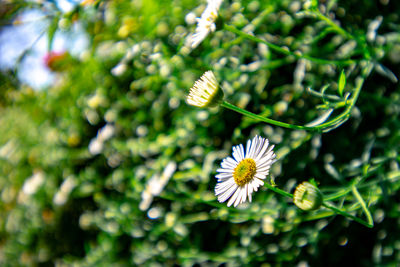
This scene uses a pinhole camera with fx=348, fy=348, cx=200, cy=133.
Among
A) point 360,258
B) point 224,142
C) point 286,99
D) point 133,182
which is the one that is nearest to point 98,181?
point 133,182

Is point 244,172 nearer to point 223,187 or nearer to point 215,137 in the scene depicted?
point 223,187

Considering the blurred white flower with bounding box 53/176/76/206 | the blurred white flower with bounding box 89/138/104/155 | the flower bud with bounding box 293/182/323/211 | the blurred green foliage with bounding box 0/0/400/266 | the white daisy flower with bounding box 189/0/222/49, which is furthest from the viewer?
the blurred white flower with bounding box 53/176/76/206

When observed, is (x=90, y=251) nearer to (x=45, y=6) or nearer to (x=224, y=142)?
(x=224, y=142)

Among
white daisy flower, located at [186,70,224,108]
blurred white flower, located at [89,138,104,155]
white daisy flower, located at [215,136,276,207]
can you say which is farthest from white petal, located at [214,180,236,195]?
blurred white flower, located at [89,138,104,155]

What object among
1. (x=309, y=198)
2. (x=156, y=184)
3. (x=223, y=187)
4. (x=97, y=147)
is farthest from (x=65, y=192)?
(x=309, y=198)

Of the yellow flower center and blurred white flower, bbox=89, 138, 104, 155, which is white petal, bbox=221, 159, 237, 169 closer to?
the yellow flower center

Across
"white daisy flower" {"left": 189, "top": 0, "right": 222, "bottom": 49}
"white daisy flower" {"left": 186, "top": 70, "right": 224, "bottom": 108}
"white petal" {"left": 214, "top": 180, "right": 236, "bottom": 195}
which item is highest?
"white daisy flower" {"left": 189, "top": 0, "right": 222, "bottom": 49}

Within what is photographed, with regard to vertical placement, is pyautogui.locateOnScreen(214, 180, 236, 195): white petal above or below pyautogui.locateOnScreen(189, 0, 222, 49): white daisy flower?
below
